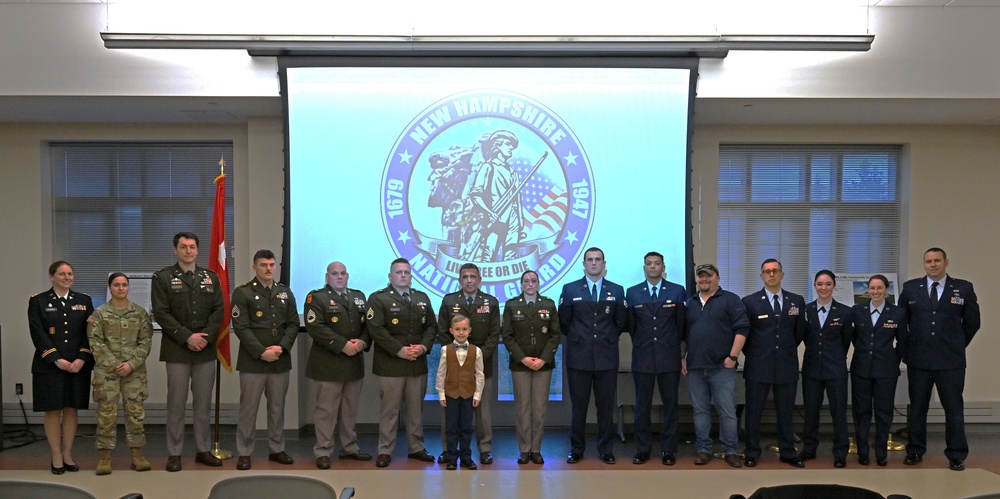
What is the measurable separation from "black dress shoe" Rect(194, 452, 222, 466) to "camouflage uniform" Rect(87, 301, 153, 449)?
436 millimetres

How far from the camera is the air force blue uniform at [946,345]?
543 centimetres

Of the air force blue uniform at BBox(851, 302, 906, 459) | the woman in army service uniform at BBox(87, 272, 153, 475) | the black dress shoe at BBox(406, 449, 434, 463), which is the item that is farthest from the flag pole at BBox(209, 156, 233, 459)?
the air force blue uniform at BBox(851, 302, 906, 459)

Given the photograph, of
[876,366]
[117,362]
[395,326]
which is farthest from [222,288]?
[876,366]

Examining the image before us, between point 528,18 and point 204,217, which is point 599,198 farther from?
point 204,217

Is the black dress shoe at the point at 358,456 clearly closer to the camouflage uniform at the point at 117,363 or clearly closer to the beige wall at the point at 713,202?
the camouflage uniform at the point at 117,363

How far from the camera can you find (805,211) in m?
7.49

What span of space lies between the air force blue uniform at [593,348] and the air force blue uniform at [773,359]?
0.95m

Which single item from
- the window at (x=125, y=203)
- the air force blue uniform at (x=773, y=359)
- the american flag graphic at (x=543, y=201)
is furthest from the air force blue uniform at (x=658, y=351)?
the window at (x=125, y=203)

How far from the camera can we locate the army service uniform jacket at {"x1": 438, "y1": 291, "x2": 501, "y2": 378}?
18.0 ft

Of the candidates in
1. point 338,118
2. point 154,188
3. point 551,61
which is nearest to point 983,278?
point 551,61

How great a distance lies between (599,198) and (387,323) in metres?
2.05

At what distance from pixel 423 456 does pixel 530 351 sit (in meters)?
1.09

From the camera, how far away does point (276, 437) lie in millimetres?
5590

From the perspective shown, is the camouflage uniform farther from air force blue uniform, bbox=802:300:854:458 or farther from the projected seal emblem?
air force blue uniform, bbox=802:300:854:458
